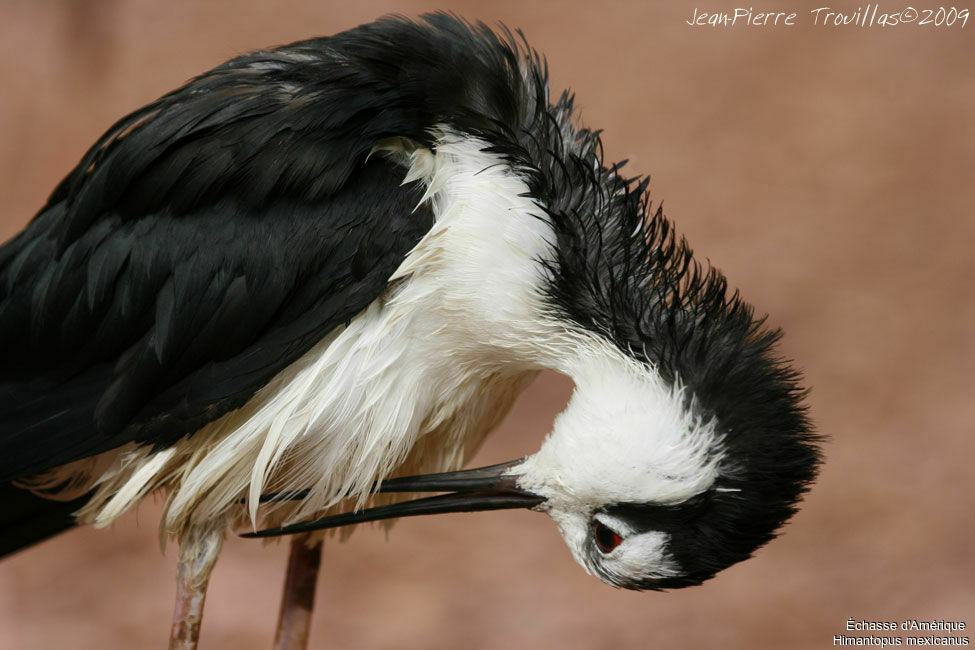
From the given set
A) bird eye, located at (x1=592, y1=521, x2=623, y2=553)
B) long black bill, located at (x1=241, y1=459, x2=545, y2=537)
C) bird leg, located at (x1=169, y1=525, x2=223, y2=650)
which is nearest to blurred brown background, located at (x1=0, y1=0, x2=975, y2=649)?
bird leg, located at (x1=169, y1=525, x2=223, y2=650)

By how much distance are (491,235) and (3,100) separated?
4047 millimetres

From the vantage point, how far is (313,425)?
7.33ft

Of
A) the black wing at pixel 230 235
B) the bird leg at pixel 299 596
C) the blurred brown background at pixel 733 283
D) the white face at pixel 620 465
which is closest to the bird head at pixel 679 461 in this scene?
the white face at pixel 620 465

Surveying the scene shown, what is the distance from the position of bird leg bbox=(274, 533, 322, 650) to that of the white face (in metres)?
0.95

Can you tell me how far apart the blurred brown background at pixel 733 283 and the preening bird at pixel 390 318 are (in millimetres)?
2131

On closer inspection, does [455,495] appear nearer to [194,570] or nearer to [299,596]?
[194,570]

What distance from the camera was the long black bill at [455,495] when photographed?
2.31 metres

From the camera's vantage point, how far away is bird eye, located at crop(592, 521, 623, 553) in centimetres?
221

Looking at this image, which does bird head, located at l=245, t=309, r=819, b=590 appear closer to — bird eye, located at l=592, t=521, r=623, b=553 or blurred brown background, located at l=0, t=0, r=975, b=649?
bird eye, located at l=592, t=521, r=623, b=553

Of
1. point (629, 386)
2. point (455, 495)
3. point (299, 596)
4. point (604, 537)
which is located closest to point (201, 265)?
point (455, 495)

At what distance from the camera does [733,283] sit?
16.4 ft

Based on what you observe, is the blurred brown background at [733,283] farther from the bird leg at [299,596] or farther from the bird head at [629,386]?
the bird head at [629,386]

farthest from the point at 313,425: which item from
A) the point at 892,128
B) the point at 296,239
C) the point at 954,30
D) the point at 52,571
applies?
the point at 954,30

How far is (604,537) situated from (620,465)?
0.22 m
